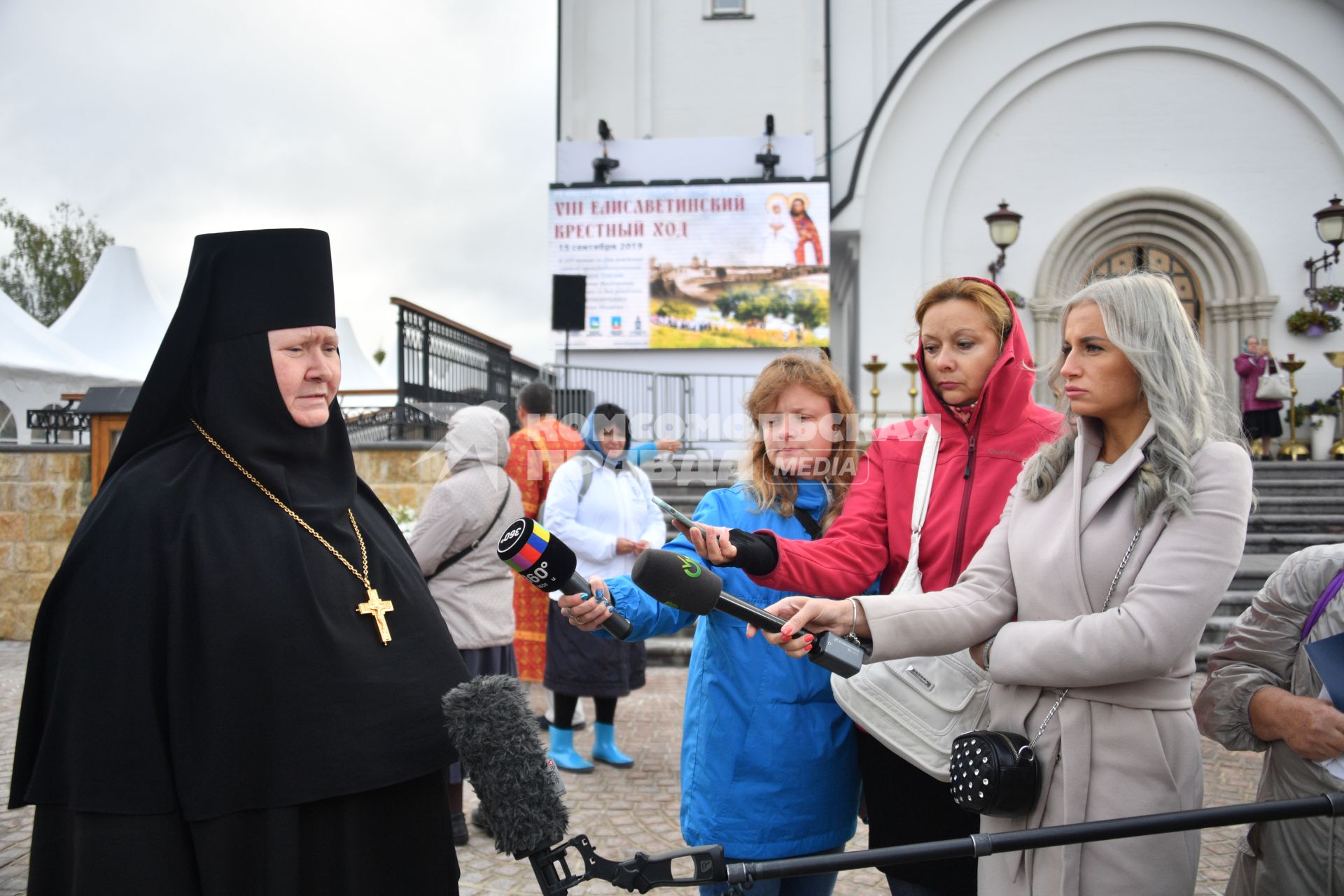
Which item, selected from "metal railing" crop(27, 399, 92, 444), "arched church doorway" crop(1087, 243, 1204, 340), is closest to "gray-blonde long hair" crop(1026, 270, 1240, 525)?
"metal railing" crop(27, 399, 92, 444)

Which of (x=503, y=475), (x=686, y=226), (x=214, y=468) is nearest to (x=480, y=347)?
(x=686, y=226)

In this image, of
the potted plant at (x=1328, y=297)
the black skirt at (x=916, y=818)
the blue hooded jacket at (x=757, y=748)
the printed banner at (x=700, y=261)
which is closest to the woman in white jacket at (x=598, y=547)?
the blue hooded jacket at (x=757, y=748)

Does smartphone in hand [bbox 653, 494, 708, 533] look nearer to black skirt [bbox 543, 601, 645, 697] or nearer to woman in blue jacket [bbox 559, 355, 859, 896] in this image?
woman in blue jacket [bbox 559, 355, 859, 896]

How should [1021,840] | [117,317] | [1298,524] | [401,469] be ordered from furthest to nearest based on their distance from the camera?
[117,317]
[1298,524]
[401,469]
[1021,840]

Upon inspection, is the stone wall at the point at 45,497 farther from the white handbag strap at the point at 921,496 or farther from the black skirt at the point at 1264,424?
the black skirt at the point at 1264,424

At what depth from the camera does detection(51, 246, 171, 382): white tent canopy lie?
1795 cm

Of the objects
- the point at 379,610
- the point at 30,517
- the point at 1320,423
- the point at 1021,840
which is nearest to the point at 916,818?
the point at 1021,840

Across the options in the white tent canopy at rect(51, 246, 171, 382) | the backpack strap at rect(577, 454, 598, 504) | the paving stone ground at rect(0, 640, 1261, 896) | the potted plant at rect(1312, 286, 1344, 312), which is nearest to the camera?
the paving stone ground at rect(0, 640, 1261, 896)

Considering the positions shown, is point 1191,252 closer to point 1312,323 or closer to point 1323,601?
point 1312,323

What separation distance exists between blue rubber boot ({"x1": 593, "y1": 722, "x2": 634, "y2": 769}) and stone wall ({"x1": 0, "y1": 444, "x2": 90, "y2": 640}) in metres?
6.85

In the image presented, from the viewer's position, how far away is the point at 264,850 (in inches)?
81.1

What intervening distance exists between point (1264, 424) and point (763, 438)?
14473mm

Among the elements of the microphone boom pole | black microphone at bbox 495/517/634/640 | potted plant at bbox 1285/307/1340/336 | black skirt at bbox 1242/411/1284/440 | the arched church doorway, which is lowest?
the microphone boom pole

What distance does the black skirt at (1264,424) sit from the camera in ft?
47.2
